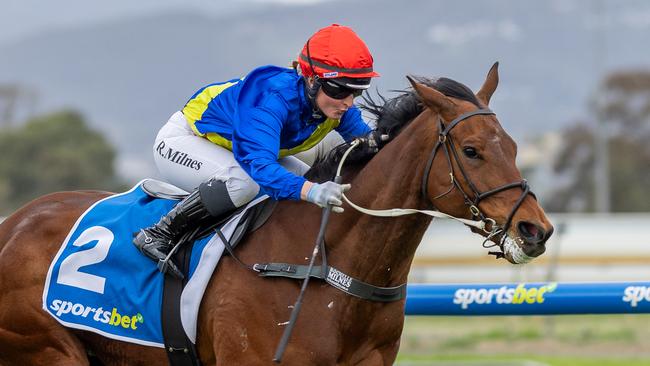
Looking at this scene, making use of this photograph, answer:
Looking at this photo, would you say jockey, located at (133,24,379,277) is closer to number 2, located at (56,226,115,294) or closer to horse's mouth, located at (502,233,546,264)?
number 2, located at (56,226,115,294)

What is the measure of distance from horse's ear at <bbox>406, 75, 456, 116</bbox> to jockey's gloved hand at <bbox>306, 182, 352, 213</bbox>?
559 millimetres

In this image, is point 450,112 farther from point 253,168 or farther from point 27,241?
point 27,241

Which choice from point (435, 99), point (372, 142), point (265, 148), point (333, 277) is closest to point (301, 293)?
point (333, 277)

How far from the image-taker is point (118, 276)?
5.63 meters

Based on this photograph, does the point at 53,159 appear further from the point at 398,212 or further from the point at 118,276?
the point at 398,212

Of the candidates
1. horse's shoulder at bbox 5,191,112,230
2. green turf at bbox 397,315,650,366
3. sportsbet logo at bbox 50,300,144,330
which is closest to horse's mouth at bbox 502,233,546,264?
sportsbet logo at bbox 50,300,144,330

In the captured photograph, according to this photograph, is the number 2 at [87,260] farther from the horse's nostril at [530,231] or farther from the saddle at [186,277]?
the horse's nostril at [530,231]

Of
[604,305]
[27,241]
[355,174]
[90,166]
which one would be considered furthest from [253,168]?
[90,166]

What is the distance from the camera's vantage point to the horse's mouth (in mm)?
4672

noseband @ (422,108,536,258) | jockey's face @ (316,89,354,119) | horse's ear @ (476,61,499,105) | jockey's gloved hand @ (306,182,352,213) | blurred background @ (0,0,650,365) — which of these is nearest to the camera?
noseband @ (422,108,536,258)

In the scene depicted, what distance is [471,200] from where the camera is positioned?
4.91 metres

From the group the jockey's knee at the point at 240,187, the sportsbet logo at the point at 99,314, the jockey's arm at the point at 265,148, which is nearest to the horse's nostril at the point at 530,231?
the jockey's arm at the point at 265,148

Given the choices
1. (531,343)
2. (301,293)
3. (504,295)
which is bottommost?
(531,343)

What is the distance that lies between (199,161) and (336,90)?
84 cm
